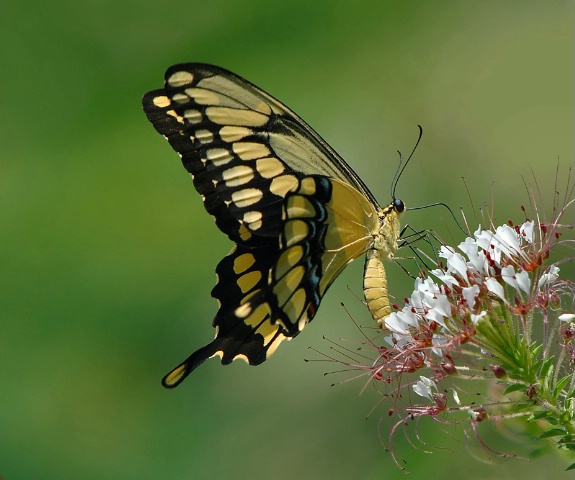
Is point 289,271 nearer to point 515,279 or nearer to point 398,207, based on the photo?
point 398,207

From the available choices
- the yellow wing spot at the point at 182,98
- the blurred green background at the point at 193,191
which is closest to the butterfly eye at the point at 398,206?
the yellow wing spot at the point at 182,98

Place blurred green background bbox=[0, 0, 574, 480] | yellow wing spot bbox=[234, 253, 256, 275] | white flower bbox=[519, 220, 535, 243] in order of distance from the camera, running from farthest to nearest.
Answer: blurred green background bbox=[0, 0, 574, 480]
yellow wing spot bbox=[234, 253, 256, 275]
white flower bbox=[519, 220, 535, 243]

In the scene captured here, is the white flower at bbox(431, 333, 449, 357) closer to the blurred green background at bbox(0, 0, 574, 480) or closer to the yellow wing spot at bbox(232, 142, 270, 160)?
the yellow wing spot at bbox(232, 142, 270, 160)

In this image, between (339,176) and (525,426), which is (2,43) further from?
(525,426)

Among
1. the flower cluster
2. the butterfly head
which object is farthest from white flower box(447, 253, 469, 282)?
the butterfly head

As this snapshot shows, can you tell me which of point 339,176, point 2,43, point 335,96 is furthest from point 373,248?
point 2,43

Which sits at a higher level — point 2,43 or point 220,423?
point 2,43

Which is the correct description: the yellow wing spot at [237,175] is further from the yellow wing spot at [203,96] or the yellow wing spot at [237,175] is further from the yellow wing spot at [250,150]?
the yellow wing spot at [203,96]
